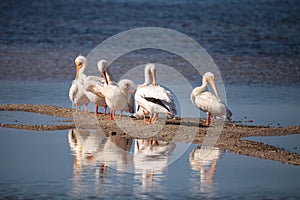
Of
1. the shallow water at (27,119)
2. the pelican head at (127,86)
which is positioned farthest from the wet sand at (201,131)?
the pelican head at (127,86)

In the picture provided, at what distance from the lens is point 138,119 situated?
473 inches

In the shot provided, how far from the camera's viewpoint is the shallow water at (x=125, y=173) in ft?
25.2

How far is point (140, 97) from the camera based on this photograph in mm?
11438

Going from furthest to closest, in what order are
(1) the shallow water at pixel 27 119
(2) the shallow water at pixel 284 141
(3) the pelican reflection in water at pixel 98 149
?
(1) the shallow water at pixel 27 119, (2) the shallow water at pixel 284 141, (3) the pelican reflection in water at pixel 98 149

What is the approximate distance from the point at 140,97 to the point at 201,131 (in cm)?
109

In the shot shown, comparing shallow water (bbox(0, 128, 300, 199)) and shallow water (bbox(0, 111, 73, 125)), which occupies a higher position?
shallow water (bbox(0, 111, 73, 125))

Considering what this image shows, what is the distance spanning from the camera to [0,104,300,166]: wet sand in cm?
956

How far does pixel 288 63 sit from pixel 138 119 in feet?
28.5

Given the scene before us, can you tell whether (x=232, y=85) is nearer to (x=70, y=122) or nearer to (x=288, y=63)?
(x=288, y=63)

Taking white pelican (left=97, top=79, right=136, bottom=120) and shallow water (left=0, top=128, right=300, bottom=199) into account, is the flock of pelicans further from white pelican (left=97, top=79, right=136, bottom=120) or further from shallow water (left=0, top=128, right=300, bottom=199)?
shallow water (left=0, top=128, right=300, bottom=199)

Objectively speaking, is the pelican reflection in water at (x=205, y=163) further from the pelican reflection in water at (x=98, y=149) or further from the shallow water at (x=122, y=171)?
the pelican reflection in water at (x=98, y=149)

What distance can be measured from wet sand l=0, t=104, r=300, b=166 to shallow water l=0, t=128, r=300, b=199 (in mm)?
307

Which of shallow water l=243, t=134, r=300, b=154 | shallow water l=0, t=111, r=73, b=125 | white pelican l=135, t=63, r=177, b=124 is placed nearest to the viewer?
shallow water l=243, t=134, r=300, b=154

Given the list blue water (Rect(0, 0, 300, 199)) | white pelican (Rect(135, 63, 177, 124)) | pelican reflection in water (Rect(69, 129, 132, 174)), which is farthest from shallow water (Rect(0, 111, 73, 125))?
white pelican (Rect(135, 63, 177, 124))
